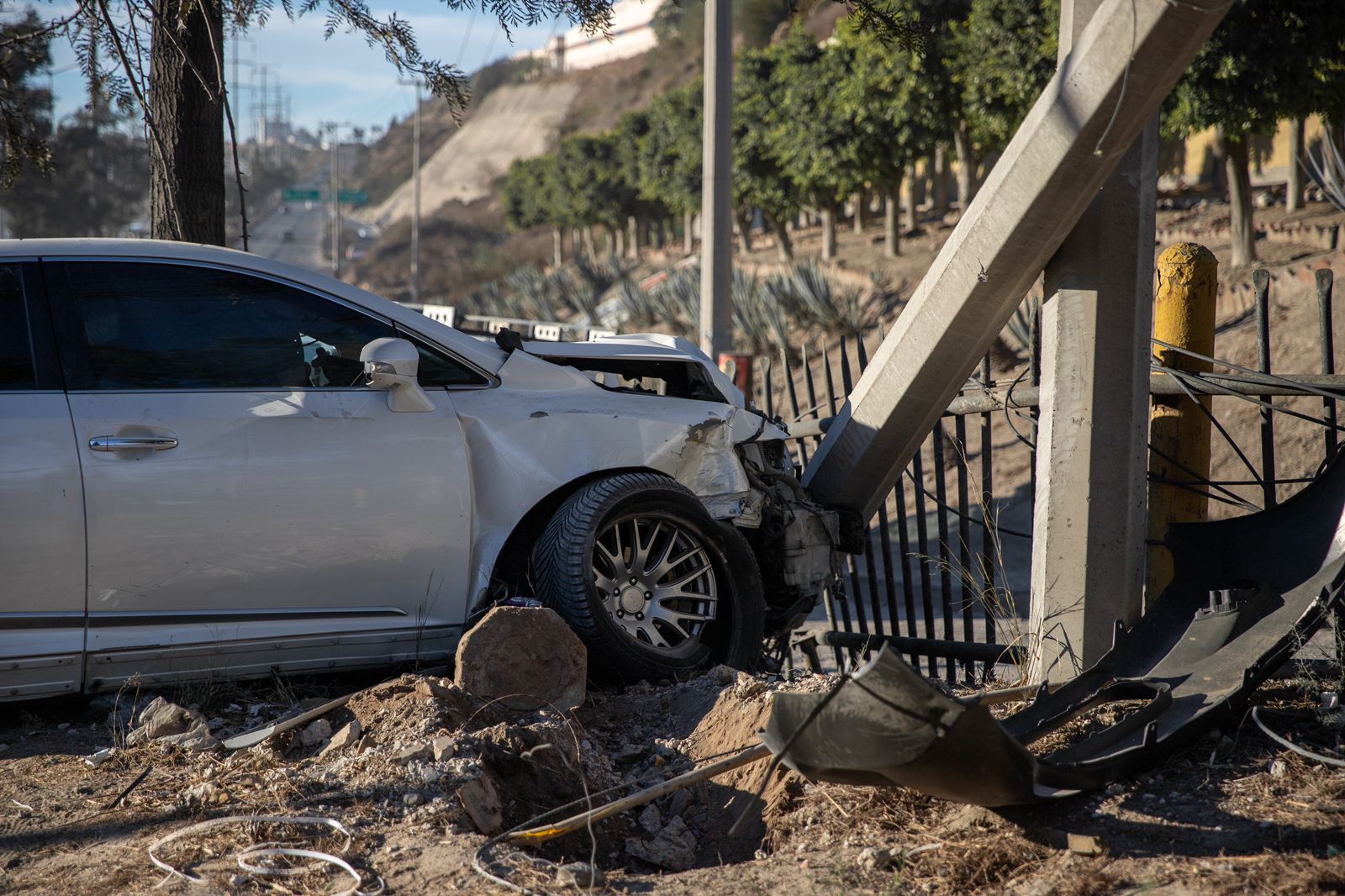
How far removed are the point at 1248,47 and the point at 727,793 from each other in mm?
15361

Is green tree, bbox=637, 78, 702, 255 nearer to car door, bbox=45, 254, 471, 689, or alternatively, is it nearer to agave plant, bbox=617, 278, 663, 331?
agave plant, bbox=617, 278, 663, 331

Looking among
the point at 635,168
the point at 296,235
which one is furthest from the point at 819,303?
the point at 296,235

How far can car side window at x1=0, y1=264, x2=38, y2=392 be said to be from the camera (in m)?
3.86

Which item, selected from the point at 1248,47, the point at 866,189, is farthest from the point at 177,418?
the point at 866,189

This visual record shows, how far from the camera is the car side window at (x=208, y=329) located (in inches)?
159

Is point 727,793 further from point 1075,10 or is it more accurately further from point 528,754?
point 1075,10

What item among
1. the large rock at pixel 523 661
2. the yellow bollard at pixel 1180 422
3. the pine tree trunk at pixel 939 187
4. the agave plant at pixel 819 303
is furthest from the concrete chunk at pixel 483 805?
the pine tree trunk at pixel 939 187

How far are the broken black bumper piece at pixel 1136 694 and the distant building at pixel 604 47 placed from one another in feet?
322

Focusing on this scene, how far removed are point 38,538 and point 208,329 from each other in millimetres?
932

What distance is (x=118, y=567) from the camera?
3857 millimetres

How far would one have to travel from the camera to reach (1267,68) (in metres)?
15.2

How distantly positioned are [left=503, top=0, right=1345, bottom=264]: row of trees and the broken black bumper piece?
10.00 ft

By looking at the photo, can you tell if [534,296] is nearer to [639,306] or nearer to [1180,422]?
[639,306]

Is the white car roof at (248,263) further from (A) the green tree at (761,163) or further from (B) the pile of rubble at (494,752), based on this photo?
(A) the green tree at (761,163)
